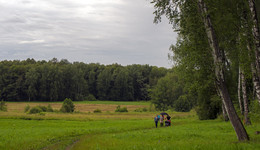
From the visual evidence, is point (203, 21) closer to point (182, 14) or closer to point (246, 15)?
point (182, 14)

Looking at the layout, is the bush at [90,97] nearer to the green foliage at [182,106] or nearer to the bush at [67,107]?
the green foliage at [182,106]

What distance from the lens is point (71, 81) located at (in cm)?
14962

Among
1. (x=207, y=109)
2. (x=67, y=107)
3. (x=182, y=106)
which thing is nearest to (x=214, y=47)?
(x=207, y=109)

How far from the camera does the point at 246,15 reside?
15.8 metres

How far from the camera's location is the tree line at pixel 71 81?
131500 millimetres

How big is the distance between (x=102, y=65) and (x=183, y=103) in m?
107

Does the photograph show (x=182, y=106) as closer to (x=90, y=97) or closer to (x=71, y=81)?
(x=90, y=97)

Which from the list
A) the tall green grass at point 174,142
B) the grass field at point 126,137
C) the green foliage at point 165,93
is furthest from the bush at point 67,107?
the tall green grass at point 174,142

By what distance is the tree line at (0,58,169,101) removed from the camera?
132 m

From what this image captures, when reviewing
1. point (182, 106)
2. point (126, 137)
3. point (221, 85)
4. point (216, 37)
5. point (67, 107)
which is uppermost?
point (216, 37)

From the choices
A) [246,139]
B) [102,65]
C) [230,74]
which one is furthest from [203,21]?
[102,65]

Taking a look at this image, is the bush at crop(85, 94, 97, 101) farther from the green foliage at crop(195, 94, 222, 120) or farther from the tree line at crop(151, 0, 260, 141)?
the tree line at crop(151, 0, 260, 141)

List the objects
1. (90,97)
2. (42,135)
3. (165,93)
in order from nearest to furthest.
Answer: (42,135) → (165,93) → (90,97)

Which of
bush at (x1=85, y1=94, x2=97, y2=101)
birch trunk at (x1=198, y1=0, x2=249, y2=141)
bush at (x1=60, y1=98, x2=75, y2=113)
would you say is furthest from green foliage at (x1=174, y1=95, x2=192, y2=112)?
birch trunk at (x1=198, y1=0, x2=249, y2=141)
